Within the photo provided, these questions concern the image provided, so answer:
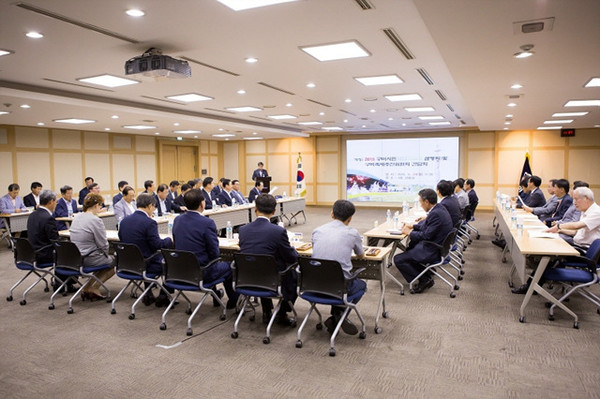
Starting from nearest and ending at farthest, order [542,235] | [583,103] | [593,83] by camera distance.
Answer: [542,235] < [593,83] < [583,103]

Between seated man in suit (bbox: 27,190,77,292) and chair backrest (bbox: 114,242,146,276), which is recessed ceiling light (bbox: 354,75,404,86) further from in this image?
seated man in suit (bbox: 27,190,77,292)

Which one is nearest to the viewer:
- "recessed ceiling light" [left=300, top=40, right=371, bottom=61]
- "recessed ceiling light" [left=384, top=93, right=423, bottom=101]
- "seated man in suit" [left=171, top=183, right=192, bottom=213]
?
"recessed ceiling light" [left=300, top=40, right=371, bottom=61]

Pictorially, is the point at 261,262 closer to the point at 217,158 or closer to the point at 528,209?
the point at 528,209

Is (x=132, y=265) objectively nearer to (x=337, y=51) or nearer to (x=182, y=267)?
(x=182, y=267)

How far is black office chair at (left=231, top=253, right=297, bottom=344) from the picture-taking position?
12.1 ft

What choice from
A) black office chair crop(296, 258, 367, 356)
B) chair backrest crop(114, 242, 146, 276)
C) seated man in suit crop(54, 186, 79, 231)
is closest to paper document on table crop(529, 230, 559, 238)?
black office chair crop(296, 258, 367, 356)

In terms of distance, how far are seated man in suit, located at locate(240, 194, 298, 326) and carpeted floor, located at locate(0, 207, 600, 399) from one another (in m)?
0.50

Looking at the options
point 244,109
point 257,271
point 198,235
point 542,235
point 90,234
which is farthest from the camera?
point 244,109

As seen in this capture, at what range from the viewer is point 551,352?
3523mm

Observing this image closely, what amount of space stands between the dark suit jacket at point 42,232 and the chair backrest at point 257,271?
2.62m

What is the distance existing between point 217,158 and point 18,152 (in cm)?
803

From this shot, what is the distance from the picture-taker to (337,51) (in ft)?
15.4

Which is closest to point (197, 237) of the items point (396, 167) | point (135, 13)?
point (135, 13)

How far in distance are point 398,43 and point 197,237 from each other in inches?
115
